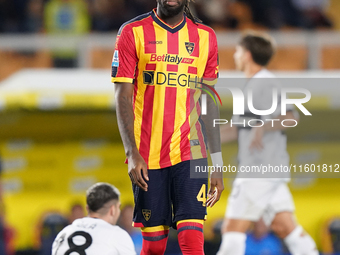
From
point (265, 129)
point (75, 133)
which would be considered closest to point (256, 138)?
point (265, 129)

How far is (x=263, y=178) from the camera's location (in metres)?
4.88

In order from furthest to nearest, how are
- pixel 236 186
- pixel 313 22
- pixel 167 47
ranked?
pixel 313 22, pixel 236 186, pixel 167 47

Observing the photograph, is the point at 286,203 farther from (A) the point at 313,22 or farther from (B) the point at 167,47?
(A) the point at 313,22

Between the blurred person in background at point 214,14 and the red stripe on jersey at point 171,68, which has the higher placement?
the blurred person in background at point 214,14

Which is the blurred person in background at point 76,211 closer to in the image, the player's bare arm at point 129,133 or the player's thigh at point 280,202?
the player's thigh at point 280,202

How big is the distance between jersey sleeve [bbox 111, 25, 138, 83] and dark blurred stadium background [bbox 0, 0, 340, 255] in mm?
3284

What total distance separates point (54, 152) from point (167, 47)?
4.27 m

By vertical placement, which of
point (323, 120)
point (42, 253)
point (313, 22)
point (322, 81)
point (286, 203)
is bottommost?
point (42, 253)

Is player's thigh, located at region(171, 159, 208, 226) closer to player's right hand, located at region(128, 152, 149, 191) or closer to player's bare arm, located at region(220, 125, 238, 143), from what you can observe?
player's right hand, located at region(128, 152, 149, 191)

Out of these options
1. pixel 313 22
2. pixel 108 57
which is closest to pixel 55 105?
pixel 108 57

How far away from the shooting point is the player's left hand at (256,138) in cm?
471

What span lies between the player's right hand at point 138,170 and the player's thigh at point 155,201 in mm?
192

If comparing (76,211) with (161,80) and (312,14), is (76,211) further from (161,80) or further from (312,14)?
(312,14)

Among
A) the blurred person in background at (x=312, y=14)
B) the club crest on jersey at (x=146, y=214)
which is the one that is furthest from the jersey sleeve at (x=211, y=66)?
the blurred person in background at (x=312, y=14)
